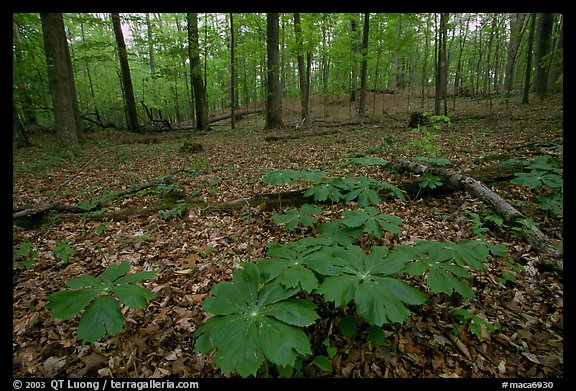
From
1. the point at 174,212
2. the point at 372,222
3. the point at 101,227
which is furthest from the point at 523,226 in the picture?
the point at 101,227

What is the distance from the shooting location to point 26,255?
3.71m

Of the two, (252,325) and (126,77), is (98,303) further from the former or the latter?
(126,77)

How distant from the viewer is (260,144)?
35.9 ft

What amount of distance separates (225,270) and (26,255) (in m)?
2.85

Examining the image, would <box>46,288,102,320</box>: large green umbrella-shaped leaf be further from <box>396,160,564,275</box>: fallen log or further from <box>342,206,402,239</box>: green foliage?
<box>396,160,564,275</box>: fallen log

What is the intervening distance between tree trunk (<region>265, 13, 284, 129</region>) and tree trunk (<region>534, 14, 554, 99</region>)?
39.5ft

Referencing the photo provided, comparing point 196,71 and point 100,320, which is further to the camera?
point 196,71

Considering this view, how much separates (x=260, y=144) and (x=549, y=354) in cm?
996

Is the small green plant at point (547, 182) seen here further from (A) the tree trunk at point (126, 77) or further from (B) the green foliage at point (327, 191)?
(A) the tree trunk at point (126, 77)

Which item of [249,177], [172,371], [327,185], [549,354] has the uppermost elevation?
[327,185]

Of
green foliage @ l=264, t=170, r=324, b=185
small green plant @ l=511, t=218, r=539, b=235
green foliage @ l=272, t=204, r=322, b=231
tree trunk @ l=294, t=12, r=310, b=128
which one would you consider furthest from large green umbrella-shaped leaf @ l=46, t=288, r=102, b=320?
tree trunk @ l=294, t=12, r=310, b=128
